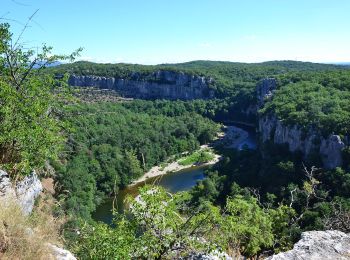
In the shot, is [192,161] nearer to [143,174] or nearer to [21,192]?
[143,174]

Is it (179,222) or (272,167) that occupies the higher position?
(179,222)

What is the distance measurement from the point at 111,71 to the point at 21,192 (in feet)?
505

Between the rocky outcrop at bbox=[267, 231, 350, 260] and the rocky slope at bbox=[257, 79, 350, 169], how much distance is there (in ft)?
140

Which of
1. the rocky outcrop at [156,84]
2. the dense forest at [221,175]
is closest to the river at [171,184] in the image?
the dense forest at [221,175]

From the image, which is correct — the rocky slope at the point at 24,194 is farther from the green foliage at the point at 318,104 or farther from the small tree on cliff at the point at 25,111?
Answer: the green foliage at the point at 318,104

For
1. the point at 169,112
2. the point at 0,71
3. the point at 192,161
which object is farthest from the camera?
the point at 169,112

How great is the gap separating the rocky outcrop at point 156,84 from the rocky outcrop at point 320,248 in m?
139

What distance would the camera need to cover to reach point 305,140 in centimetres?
5544

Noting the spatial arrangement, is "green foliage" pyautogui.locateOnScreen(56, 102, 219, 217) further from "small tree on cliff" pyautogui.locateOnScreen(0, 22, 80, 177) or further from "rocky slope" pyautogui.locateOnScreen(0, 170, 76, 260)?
"rocky slope" pyautogui.locateOnScreen(0, 170, 76, 260)

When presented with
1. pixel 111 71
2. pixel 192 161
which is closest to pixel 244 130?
pixel 192 161

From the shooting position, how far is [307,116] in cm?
5825

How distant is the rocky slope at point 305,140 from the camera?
159 ft

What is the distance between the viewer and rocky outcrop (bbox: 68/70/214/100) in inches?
5827

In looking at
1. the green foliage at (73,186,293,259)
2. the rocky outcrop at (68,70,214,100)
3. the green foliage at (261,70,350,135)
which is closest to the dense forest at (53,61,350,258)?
the green foliage at (73,186,293,259)
